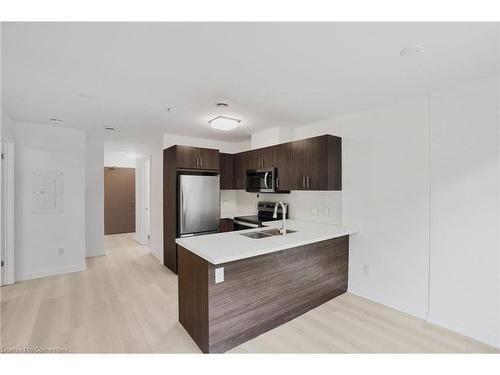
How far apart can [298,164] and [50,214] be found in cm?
406

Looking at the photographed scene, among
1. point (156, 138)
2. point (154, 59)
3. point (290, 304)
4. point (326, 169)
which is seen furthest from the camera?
point (156, 138)

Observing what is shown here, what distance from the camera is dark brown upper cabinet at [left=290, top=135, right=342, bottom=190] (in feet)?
10.2

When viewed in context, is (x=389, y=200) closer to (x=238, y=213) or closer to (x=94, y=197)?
(x=238, y=213)

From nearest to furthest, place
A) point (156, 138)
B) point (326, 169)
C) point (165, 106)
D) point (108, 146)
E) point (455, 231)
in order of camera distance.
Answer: point (455, 231)
point (165, 106)
point (326, 169)
point (156, 138)
point (108, 146)

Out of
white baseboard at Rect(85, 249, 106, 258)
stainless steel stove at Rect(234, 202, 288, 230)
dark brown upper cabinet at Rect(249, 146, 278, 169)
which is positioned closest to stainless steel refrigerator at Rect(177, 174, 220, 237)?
stainless steel stove at Rect(234, 202, 288, 230)

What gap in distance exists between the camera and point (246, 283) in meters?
2.17

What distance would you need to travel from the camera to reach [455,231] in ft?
7.63

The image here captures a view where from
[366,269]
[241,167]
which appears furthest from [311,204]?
[241,167]

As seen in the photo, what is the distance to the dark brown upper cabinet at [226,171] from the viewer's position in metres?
4.52

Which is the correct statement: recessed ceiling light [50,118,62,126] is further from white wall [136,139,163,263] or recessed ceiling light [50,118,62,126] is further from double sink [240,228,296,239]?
double sink [240,228,296,239]

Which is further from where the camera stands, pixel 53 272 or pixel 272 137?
pixel 272 137
